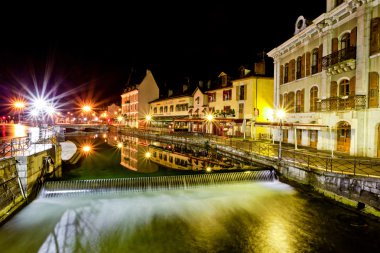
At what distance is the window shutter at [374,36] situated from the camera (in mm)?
18484

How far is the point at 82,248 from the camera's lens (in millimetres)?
10430

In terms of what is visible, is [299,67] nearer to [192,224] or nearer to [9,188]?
[192,224]

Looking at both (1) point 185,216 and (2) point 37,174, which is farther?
(2) point 37,174

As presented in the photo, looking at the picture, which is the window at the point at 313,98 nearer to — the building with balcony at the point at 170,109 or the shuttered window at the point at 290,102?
the shuttered window at the point at 290,102

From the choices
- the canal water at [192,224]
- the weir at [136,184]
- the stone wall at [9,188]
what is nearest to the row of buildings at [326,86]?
the canal water at [192,224]

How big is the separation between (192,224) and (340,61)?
18.1m

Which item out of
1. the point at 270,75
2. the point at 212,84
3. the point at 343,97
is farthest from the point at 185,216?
the point at 212,84

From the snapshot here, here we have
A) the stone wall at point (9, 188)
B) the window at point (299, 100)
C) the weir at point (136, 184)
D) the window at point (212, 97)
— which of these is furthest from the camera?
the window at point (212, 97)

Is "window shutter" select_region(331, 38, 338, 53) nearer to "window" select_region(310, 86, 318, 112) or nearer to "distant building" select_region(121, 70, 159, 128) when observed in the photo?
"window" select_region(310, 86, 318, 112)

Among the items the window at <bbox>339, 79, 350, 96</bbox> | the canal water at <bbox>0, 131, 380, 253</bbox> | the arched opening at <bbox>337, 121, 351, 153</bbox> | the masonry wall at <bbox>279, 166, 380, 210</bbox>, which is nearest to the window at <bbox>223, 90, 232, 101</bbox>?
the window at <bbox>339, 79, 350, 96</bbox>

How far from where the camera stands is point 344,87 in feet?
71.3

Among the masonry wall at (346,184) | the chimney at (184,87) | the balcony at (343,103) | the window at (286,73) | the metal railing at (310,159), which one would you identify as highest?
the chimney at (184,87)

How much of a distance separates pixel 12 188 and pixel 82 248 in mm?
5578

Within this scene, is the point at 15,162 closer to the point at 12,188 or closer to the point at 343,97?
the point at 12,188
